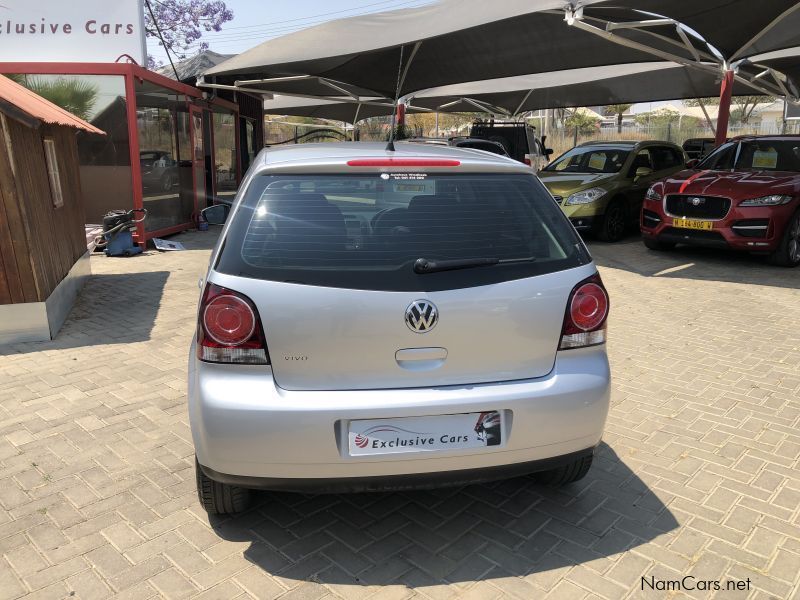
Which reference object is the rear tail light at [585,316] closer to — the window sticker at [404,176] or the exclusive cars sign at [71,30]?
the window sticker at [404,176]

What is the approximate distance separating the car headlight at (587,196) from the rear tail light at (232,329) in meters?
9.29

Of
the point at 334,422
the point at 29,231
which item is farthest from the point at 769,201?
the point at 29,231

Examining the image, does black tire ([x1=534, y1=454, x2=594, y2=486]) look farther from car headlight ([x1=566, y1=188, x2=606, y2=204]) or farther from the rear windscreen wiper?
car headlight ([x1=566, y1=188, x2=606, y2=204])

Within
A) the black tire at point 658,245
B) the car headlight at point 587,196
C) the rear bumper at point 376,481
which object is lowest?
the black tire at point 658,245

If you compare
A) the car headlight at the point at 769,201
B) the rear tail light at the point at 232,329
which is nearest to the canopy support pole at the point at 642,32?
the car headlight at the point at 769,201

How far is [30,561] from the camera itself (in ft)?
8.75

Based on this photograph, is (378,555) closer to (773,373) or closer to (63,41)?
(773,373)

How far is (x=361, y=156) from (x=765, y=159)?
872cm

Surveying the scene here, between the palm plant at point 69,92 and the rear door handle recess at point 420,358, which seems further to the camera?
the palm plant at point 69,92

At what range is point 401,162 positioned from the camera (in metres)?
2.74

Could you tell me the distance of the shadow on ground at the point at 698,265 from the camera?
823 cm

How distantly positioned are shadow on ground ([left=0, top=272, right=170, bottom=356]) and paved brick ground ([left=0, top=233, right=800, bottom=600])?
607mm

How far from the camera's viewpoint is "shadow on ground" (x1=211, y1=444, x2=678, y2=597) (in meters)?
2.63

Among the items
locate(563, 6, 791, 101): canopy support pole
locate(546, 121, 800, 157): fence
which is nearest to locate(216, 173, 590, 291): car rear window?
locate(563, 6, 791, 101): canopy support pole
